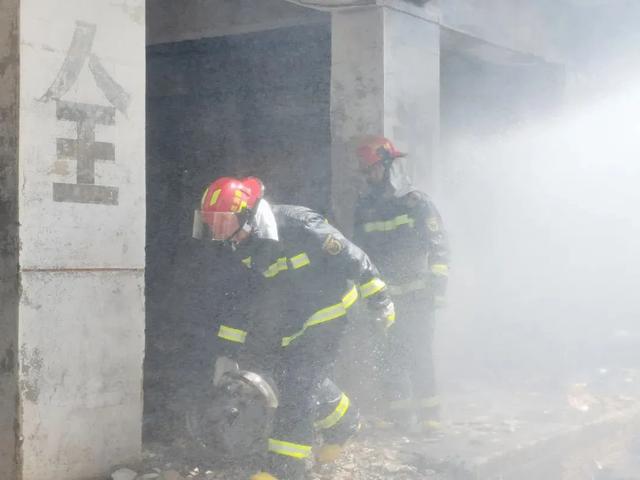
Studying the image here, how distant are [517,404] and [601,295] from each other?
13.9 ft

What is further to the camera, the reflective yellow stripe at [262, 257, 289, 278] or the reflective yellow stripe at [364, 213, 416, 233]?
the reflective yellow stripe at [364, 213, 416, 233]

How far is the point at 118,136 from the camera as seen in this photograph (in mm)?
5406

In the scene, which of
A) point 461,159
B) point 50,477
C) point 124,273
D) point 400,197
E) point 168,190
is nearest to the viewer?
point 50,477

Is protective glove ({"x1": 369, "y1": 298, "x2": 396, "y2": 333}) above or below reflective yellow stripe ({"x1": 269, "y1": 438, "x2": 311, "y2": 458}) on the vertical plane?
above

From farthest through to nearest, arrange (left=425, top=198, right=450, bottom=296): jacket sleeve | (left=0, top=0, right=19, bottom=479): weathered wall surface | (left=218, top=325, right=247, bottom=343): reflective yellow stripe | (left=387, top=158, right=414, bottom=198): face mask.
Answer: (left=387, top=158, right=414, bottom=198): face mask → (left=425, top=198, right=450, bottom=296): jacket sleeve → (left=218, top=325, right=247, bottom=343): reflective yellow stripe → (left=0, top=0, right=19, bottom=479): weathered wall surface

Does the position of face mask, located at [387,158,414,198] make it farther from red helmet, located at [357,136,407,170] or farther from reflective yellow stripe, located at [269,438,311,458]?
reflective yellow stripe, located at [269,438,311,458]

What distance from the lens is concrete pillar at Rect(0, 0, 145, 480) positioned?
497 cm

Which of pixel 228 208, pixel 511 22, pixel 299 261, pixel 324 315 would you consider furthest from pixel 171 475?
pixel 511 22

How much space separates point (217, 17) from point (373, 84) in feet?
6.55

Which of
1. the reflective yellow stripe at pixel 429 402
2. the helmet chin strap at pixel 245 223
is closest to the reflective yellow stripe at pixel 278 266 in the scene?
the helmet chin strap at pixel 245 223

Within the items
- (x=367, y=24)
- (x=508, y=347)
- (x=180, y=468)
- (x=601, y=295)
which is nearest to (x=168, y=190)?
(x=367, y=24)

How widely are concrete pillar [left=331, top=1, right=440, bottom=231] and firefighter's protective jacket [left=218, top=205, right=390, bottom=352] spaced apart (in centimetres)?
213

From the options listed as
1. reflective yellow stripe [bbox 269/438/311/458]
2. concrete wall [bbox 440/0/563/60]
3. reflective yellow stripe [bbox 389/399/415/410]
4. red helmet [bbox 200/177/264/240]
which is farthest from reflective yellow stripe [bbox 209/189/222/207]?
concrete wall [bbox 440/0/563/60]

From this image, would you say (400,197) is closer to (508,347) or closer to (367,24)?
(367,24)
